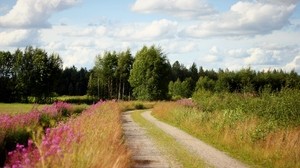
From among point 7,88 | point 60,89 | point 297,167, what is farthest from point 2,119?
point 60,89

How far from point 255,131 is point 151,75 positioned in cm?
6124

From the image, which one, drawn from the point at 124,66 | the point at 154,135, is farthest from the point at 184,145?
the point at 124,66

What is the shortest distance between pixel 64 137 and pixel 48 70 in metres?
81.8

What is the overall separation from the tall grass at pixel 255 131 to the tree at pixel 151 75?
48251 mm

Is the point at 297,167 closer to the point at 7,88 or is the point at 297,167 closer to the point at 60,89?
the point at 7,88

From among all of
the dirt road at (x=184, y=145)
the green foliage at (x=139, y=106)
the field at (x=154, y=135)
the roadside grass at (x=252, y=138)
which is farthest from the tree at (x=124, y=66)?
the dirt road at (x=184, y=145)

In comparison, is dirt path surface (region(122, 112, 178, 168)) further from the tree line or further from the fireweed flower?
the tree line

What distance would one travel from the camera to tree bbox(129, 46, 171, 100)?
3113 inches

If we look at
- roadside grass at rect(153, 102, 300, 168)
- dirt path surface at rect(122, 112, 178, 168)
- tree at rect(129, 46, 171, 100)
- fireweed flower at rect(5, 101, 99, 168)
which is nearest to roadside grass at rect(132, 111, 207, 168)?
dirt path surface at rect(122, 112, 178, 168)

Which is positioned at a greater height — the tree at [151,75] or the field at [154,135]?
the tree at [151,75]

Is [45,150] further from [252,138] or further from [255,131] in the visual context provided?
[255,131]

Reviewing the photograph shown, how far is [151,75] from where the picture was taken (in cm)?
7981

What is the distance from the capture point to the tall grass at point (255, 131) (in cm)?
1603

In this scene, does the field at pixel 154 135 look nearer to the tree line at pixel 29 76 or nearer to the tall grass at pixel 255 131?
the tall grass at pixel 255 131
